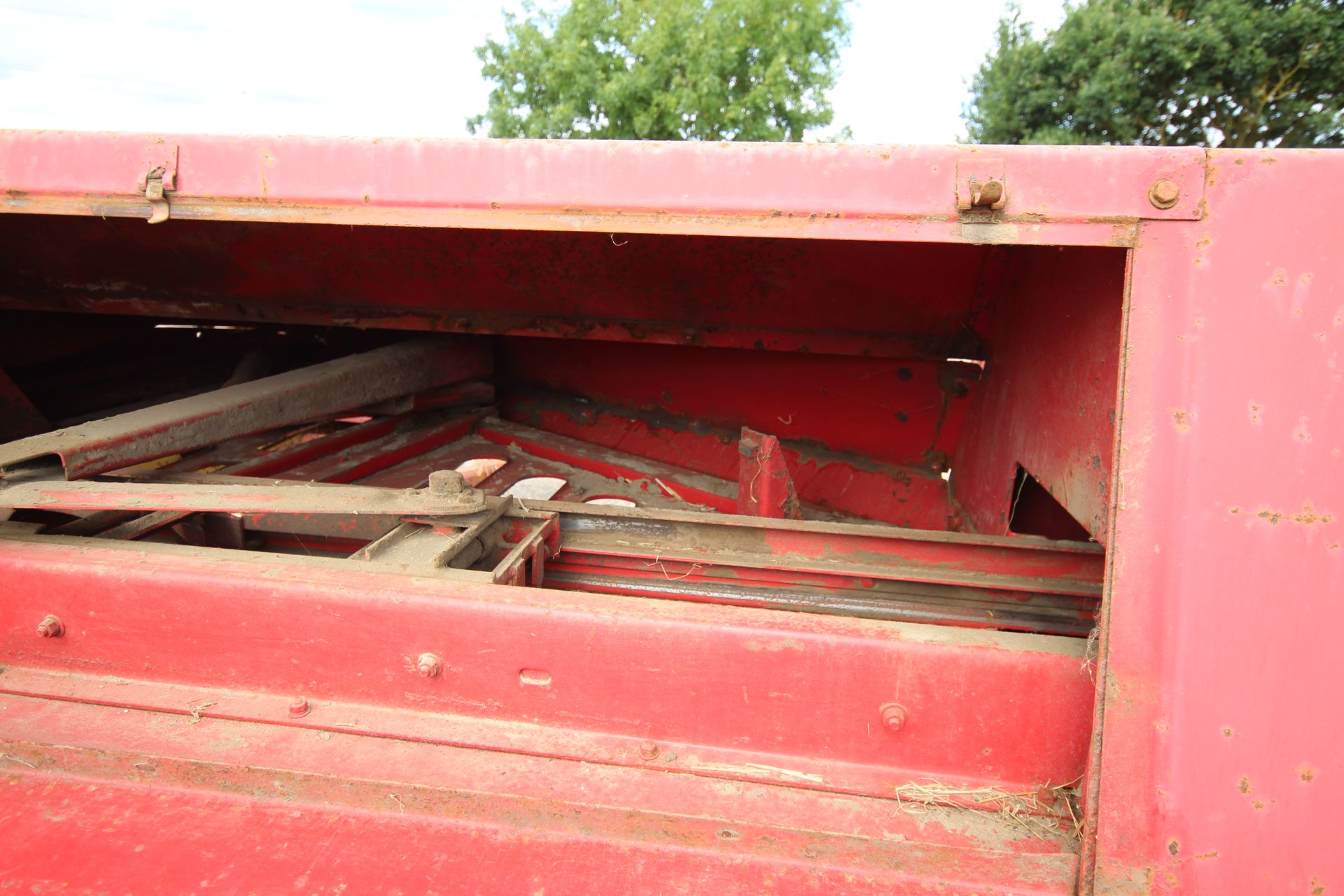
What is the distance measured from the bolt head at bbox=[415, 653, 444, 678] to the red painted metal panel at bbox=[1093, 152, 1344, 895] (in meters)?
1.12

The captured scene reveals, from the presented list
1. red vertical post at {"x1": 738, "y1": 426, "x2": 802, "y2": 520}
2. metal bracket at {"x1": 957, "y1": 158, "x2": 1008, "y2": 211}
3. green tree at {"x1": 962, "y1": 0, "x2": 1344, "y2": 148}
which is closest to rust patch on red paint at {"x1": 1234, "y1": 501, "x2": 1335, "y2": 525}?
metal bracket at {"x1": 957, "y1": 158, "x2": 1008, "y2": 211}

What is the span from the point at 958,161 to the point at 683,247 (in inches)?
53.0

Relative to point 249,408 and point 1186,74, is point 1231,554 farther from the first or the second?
point 1186,74

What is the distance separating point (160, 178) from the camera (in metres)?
1.43

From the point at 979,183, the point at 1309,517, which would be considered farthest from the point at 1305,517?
the point at 979,183

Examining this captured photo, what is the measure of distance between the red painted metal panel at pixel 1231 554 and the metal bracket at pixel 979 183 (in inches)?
8.6

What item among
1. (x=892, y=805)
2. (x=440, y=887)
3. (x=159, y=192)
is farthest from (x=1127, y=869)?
(x=159, y=192)

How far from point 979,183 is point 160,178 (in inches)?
55.8

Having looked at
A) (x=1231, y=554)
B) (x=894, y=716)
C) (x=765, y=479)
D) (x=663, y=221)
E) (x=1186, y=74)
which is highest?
(x=1186, y=74)

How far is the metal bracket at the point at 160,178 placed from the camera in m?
1.43

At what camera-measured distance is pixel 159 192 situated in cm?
143

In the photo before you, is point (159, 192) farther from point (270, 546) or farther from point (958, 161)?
point (958, 161)

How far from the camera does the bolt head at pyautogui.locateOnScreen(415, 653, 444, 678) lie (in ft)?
4.80

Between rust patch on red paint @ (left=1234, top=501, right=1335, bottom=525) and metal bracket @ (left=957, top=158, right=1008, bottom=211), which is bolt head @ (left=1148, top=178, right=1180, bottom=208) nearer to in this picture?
metal bracket @ (left=957, top=158, right=1008, bottom=211)
